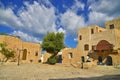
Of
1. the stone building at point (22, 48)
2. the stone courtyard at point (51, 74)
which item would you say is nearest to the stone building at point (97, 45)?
the stone building at point (22, 48)

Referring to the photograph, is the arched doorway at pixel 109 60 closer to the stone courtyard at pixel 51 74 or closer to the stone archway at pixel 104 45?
the stone archway at pixel 104 45

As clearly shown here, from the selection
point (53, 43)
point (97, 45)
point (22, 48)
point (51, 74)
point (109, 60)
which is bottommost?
point (51, 74)

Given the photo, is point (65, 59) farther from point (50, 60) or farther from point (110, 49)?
point (110, 49)

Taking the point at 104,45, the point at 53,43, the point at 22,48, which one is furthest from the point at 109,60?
the point at 22,48

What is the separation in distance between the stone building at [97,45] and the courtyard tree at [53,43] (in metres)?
6.67

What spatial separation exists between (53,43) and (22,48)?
1121cm

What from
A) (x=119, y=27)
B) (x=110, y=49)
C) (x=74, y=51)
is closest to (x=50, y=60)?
(x=74, y=51)

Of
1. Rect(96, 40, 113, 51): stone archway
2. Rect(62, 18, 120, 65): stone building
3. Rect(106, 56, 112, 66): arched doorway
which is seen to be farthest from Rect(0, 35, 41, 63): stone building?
Rect(106, 56, 112, 66): arched doorway

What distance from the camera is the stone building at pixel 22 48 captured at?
39.5 metres

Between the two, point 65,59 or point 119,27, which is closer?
point 119,27

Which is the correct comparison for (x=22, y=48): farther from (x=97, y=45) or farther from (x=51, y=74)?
(x=51, y=74)

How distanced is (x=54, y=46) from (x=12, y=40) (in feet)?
39.5

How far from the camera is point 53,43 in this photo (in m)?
35.8

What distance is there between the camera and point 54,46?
117ft
